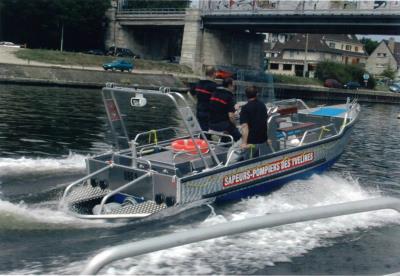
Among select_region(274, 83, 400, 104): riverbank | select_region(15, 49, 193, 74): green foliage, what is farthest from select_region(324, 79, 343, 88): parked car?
select_region(15, 49, 193, 74): green foliage

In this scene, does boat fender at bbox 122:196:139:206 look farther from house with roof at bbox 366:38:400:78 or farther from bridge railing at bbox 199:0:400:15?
house with roof at bbox 366:38:400:78

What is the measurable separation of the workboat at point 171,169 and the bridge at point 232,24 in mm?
42545

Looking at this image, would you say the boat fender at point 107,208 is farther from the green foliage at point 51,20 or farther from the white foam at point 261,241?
the green foliage at point 51,20

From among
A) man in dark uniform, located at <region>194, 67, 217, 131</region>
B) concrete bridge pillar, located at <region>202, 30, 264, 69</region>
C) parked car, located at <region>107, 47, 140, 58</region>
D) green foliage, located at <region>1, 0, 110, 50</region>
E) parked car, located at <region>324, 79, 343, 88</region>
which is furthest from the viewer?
parked car, located at <region>107, 47, 140, 58</region>

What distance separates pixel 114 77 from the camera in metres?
49.5

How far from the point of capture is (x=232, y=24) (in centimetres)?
6341

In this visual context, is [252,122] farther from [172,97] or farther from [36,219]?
[36,219]

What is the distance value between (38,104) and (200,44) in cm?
4361

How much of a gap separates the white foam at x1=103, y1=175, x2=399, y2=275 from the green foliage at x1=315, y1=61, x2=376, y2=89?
6976 centimetres

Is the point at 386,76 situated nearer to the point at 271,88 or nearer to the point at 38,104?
the point at 38,104

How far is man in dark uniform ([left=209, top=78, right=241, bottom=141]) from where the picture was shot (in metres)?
10.8

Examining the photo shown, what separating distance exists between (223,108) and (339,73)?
72.6m

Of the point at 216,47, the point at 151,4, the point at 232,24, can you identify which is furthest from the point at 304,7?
the point at 151,4

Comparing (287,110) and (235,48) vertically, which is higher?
(235,48)
